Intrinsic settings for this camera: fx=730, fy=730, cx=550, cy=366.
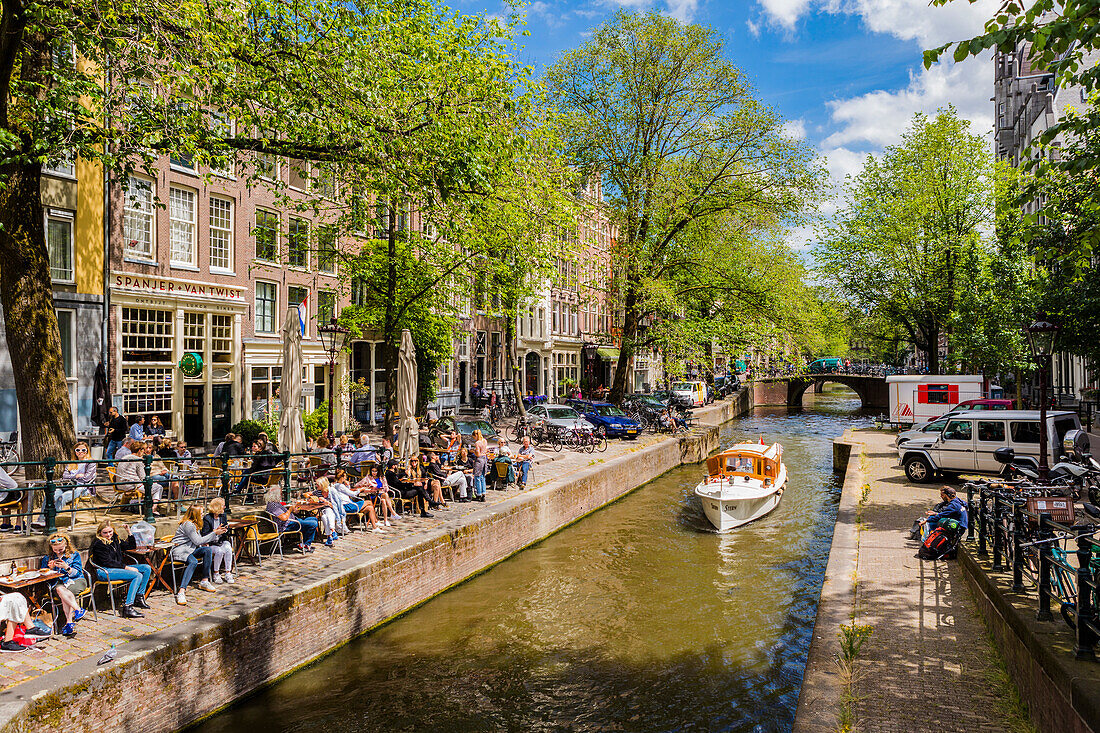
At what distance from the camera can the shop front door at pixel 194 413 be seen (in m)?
23.2

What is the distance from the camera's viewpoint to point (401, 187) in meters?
13.2

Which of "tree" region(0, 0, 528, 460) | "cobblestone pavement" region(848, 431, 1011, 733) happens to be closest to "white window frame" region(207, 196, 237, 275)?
"tree" region(0, 0, 528, 460)

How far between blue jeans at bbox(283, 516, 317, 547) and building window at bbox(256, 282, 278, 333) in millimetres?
16124

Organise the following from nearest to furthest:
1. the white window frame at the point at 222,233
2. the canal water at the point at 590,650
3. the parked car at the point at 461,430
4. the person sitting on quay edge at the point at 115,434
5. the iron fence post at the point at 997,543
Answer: the canal water at the point at 590,650 → the iron fence post at the point at 997,543 → the person sitting on quay edge at the point at 115,434 → the parked car at the point at 461,430 → the white window frame at the point at 222,233

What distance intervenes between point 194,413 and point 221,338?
261 centimetres

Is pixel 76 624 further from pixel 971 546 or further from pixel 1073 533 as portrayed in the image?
pixel 971 546

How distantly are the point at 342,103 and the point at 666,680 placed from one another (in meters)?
10.1

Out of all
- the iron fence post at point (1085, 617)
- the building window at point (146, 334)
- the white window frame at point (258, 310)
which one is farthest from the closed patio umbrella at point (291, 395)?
the iron fence post at point (1085, 617)

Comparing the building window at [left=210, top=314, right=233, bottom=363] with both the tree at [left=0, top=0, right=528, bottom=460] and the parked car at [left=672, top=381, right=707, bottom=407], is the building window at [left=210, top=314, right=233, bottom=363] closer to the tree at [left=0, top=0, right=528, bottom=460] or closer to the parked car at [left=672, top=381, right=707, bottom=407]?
the tree at [left=0, top=0, right=528, bottom=460]

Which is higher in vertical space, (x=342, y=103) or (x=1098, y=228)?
(x=342, y=103)

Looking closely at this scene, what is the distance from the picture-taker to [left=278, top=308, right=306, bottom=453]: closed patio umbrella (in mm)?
14555

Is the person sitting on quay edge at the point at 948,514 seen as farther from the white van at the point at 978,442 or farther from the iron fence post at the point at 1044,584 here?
the white van at the point at 978,442

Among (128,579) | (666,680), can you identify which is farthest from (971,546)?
(128,579)

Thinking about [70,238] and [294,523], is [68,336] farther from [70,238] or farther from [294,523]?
[294,523]
